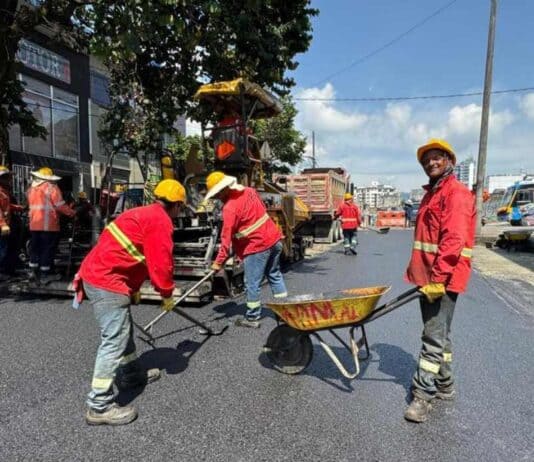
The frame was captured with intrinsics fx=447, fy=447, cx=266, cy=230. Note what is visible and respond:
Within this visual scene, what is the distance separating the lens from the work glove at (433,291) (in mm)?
2864

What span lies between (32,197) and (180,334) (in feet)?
12.1

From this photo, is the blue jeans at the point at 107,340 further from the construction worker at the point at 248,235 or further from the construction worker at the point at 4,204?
the construction worker at the point at 4,204

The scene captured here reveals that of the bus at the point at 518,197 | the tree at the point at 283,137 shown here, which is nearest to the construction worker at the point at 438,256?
the tree at the point at 283,137

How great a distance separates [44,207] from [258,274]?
3843 millimetres

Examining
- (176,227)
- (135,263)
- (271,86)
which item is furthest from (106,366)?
(271,86)

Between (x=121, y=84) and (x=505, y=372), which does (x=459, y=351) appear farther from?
(x=121, y=84)

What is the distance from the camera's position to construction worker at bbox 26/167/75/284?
6652 millimetres

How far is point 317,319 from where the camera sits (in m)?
3.27

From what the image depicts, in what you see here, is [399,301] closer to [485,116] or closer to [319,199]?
[319,199]

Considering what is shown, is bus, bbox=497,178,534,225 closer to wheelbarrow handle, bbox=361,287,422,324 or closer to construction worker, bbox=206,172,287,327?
construction worker, bbox=206,172,287,327

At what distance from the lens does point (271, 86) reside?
29.9 ft

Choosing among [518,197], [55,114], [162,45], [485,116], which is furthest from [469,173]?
[162,45]

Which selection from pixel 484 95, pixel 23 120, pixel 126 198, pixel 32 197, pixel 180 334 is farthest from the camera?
pixel 484 95

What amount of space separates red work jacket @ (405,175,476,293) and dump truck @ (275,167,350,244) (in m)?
12.8
